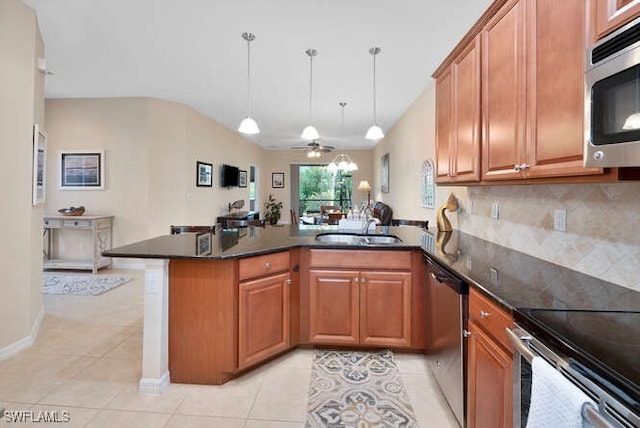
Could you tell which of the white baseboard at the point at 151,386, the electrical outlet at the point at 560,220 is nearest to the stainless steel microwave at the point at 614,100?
the electrical outlet at the point at 560,220

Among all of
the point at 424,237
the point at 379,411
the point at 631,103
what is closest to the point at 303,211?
the point at 424,237

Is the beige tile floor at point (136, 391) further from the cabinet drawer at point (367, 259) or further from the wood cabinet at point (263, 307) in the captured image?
the cabinet drawer at point (367, 259)

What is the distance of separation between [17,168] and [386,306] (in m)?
3.09

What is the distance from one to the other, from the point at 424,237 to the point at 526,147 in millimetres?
1359

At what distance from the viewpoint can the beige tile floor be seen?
6.23 ft

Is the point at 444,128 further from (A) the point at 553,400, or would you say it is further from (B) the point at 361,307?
(A) the point at 553,400

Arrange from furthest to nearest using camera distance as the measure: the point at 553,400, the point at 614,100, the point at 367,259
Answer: the point at 367,259 < the point at 614,100 < the point at 553,400

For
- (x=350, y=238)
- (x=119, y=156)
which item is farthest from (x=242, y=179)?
(x=350, y=238)

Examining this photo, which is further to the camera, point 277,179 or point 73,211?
point 277,179

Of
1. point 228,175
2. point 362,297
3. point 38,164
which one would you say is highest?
point 228,175

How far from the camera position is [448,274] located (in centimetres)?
184

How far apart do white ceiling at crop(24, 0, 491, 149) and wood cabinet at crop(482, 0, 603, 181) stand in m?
1.20

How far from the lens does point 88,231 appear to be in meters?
5.50

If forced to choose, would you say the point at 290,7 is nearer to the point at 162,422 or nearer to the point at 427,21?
the point at 427,21
